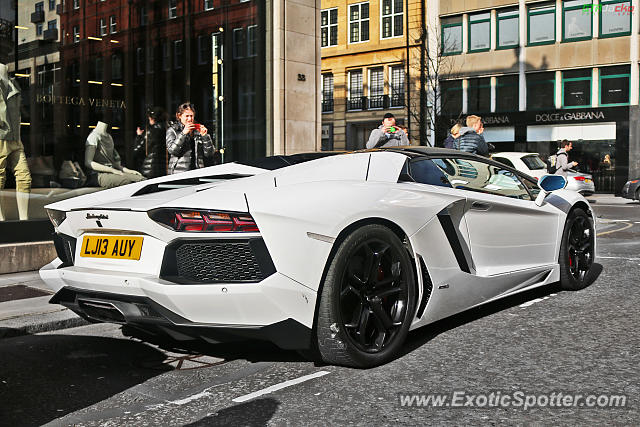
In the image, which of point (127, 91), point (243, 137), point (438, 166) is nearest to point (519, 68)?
point (243, 137)

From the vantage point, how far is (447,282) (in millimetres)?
4457

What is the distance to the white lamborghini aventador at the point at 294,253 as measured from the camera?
3.60 meters

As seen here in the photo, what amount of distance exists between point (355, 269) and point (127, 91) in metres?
7.99

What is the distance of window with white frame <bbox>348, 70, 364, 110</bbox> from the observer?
135ft

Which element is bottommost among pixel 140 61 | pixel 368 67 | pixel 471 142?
pixel 471 142

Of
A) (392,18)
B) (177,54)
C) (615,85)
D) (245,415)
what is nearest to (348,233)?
(245,415)

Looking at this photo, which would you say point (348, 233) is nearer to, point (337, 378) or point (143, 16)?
point (337, 378)

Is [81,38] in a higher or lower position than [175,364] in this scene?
higher

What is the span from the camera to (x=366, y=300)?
397 centimetres

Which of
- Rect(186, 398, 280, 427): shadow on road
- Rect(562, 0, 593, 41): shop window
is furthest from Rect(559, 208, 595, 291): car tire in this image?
Rect(562, 0, 593, 41): shop window

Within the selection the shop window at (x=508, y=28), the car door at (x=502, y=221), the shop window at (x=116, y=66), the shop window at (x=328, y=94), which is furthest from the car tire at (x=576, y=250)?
the shop window at (x=328, y=94)

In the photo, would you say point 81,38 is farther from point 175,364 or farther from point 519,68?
point 519,68

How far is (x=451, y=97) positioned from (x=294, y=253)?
33.8m

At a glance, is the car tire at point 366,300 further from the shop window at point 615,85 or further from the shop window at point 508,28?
the shop window at point 508,28
